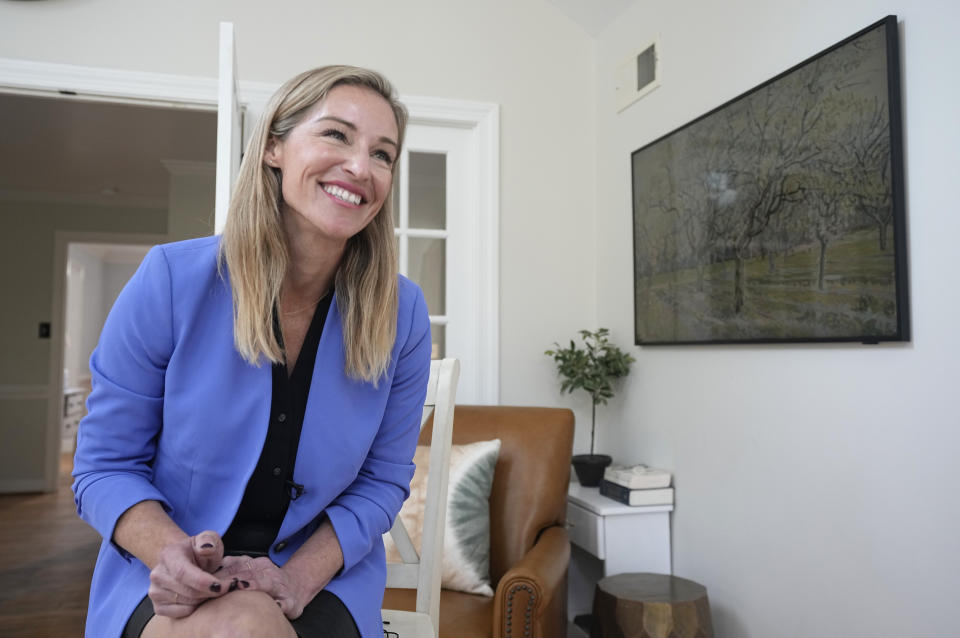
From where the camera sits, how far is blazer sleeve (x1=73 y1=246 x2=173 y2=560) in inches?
39.9

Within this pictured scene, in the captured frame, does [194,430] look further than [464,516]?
No

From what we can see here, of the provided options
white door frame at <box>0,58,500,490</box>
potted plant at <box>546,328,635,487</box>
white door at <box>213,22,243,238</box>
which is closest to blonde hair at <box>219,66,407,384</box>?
white door at <box>213,22,243,238</box>

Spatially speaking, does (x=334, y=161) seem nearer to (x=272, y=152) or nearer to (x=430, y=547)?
(x=272, y=152)

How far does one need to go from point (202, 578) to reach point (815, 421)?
1.61 meters

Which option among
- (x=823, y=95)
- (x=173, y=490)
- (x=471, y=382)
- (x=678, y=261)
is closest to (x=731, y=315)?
(x=678, y=261)

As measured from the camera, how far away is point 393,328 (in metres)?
1.22

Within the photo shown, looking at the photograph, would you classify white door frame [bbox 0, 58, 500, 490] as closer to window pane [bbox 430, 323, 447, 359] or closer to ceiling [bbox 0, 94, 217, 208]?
window pane [bbox 430, 323, 447, 359]

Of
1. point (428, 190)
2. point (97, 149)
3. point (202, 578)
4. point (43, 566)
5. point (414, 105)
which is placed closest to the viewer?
point (202, 578)

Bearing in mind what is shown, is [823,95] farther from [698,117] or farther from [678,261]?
[678,261]

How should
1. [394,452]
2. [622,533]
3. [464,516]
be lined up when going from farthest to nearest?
[622,533], [464,516], [394,452]

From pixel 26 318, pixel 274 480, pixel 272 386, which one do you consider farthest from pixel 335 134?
pixel 26 318

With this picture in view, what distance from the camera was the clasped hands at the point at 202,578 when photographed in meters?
0.86

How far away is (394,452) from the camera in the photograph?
4.18ft

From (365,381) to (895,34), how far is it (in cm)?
148
